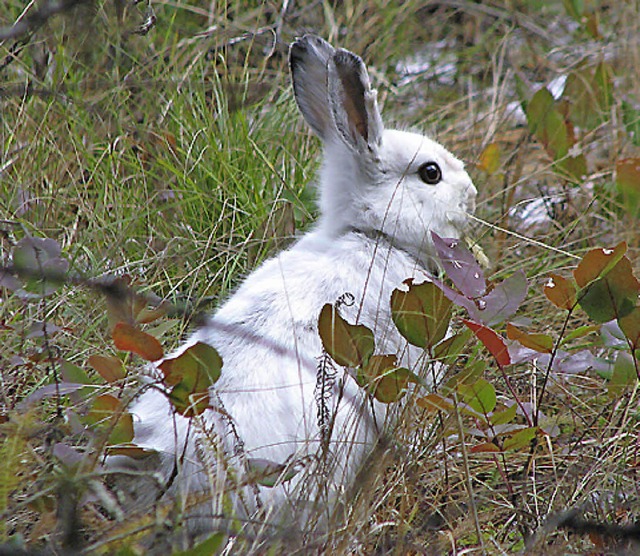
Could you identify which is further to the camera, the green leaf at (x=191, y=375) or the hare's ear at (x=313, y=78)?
the hare's ear at (x=313, y=78)

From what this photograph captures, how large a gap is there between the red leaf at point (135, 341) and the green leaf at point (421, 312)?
574 mm

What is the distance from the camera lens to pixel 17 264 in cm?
221

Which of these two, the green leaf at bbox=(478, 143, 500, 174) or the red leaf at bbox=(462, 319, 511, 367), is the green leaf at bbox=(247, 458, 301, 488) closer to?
the red leaf at bbox=(462, 319, 511, 367)

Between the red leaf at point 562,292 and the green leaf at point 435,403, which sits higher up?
the red leaf at point 562,292

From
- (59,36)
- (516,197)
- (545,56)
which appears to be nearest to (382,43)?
(545,56)

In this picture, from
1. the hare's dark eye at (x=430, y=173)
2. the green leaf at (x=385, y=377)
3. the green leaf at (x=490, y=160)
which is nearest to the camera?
the green leaf at (x=385, y=377)

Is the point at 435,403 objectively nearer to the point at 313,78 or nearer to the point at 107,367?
the point at 107,367

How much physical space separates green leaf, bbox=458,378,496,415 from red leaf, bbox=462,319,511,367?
0.08 m

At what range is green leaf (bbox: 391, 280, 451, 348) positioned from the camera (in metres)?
2.28

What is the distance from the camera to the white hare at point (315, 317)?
2270 mm

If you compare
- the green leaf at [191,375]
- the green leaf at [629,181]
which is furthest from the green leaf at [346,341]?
the green leaf at [629,181]

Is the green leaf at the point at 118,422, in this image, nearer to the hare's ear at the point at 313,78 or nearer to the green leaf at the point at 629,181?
the hare's ear at the point at 313,78

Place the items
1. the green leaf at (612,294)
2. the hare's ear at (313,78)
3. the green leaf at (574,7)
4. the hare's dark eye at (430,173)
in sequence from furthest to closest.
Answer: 1. the green leaf at (574,7)
2. the hare's dark eye at (430,173)
3. the hare's ear at (313,78)
4. the green leaf at (612,294)

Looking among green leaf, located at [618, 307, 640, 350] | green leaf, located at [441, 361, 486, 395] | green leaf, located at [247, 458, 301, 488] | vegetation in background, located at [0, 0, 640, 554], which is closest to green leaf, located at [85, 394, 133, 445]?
vegetation in background, located at [0, 0, 640, 554]
